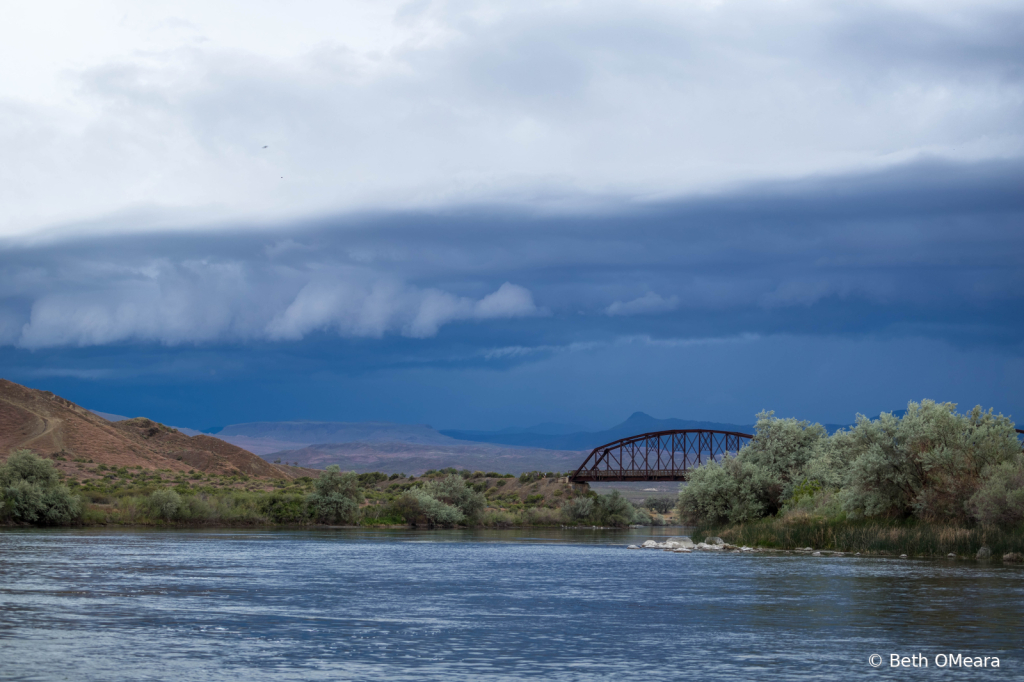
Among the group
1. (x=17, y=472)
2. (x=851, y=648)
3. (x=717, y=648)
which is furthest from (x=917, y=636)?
(x=17, y=472)

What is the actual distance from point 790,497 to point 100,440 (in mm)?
120221

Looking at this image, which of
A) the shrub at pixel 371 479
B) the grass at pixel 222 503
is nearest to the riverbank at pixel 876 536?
the grass at pixel 222 503

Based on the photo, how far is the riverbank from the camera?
5262 cm

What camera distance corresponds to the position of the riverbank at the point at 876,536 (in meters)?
52.6

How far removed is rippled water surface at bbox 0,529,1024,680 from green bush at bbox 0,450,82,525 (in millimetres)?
34928

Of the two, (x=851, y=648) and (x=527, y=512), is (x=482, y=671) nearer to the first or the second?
(x=851, y=648)

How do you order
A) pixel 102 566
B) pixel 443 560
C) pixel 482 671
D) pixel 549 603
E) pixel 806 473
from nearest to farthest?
pixel 482 671 → pixel 549 603 → pixel 102 566 → pixel 443 560 → pixel 806 473

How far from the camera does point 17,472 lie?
8681cm

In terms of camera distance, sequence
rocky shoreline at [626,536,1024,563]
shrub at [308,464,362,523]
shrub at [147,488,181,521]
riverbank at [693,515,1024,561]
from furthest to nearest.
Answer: shrub at [308,464,362,523], shrub at [147,488,181,521], rocky shoreline at [626,536,1024,563], riverbank at [693,515,1024,561]

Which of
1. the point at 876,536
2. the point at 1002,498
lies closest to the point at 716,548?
the point at 876,536

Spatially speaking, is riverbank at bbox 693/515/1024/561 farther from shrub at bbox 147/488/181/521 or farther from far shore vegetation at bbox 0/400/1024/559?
shrub at bbox 147/488/181/521

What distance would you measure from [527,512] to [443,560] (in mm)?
83131

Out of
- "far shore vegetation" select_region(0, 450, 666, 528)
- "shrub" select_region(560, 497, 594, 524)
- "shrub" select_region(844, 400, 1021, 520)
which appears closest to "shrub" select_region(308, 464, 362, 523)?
"far shore vegetation" select_region(0, 450, 666, 528)

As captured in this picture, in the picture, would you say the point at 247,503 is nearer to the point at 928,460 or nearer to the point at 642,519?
the point at 642,519
